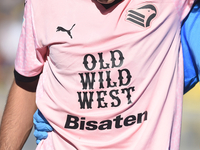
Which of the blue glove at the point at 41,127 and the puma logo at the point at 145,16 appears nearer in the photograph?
the puma logo at the point at 145,16

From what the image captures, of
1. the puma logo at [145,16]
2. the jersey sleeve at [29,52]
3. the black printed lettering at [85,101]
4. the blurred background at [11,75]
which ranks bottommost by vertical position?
the blurred background at [11,75]

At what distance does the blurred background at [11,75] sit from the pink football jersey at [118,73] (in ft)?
13.2

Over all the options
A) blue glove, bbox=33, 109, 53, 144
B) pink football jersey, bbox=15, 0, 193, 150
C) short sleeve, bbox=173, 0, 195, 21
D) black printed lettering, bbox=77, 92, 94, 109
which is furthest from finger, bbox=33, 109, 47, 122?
short sleeve, bbox=173, 0, 195, 21

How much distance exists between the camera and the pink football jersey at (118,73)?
124 centimetres

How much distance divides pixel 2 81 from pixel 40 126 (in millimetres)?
7272

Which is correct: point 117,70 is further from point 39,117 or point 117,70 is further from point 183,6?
point 39,117

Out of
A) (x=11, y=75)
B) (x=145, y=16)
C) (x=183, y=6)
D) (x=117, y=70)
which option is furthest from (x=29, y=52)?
(x=11, y=75)

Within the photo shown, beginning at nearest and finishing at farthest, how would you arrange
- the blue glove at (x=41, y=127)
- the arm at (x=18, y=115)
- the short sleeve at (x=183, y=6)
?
the short sleeve at (x=183, y=6)
the blue glove at (x=41, y=127)
the arm at (x=18, y=115)

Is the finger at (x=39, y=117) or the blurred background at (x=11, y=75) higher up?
the finger at (x=39, y=117)

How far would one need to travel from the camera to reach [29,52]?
1507 millimetres

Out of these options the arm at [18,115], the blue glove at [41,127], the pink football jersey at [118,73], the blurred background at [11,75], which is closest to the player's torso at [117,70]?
the pink football jersey at [118,73]

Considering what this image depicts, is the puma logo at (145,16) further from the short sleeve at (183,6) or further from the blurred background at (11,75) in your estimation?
the blurred background at (11,75)

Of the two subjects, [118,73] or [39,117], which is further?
[39,117]

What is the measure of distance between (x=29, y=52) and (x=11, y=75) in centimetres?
720
